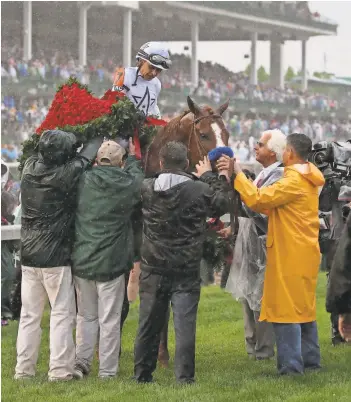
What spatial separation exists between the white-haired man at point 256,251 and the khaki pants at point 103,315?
101 centimetres

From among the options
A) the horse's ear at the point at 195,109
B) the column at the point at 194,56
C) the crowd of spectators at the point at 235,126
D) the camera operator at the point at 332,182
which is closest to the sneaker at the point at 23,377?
the horse's ear at the point at 195,109

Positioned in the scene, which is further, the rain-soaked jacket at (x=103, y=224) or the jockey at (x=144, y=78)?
the jockey at (x=144, y=78)

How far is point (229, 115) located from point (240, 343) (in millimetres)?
37589

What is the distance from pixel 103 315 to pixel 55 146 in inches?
48.4

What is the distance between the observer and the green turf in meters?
6.58

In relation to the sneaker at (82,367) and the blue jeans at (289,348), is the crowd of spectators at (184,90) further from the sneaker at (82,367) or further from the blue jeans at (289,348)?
the blue jeans at (289,348)

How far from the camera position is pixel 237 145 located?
36.9m

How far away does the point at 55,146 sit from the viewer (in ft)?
24.3

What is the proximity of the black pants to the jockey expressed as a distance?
2.12 m

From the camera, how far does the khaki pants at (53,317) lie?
24.4ft

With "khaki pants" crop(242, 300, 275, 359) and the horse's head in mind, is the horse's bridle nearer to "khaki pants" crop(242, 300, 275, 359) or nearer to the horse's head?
the horse's head

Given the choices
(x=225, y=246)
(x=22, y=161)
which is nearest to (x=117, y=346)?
(x=225, y=246)

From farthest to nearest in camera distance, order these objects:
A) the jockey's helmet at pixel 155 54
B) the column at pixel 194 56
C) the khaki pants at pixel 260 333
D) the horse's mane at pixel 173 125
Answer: the column at pixel 194 56, the jockey's helmet at pixel 155 54, the khaki pants at pixel 260 333, the horse's mane at pixel 173 125

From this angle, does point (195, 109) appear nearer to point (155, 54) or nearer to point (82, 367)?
point (155, 54)
